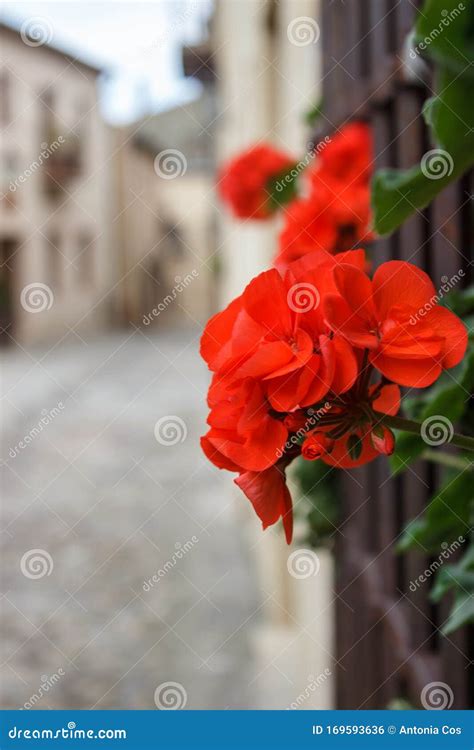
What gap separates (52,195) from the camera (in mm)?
20281

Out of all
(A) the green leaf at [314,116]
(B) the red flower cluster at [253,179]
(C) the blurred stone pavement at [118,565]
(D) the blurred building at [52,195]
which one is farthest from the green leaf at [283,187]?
(D) the blurred building at [52,195]

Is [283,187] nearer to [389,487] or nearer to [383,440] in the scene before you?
[389,487]

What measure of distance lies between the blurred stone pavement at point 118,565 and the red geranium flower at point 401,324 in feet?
4.89

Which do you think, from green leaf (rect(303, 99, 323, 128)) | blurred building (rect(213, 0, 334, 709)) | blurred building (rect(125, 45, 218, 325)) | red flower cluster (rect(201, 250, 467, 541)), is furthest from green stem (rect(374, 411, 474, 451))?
blurred building (rect(125, 45, 218, 325))

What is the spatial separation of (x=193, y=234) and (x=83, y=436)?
60.7 feet

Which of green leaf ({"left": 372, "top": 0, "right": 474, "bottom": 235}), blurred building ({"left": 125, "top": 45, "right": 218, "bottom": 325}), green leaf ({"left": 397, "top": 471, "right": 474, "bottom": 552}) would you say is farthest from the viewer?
blurred building ({"left": 125, "top": 45, "right": 218, "bottom": 325})

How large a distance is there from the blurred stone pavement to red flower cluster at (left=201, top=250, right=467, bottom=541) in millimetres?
1475

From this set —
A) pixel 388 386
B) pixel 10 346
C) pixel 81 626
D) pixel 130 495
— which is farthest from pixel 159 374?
pixel 388 386

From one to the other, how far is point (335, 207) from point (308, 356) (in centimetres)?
83

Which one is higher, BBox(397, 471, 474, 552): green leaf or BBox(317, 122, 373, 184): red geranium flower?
BBox(317, 122, 373, 184): red geranium flower

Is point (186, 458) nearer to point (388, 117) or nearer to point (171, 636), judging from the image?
point (171, 636)

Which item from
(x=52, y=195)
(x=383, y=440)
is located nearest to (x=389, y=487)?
(x=383, y=440)

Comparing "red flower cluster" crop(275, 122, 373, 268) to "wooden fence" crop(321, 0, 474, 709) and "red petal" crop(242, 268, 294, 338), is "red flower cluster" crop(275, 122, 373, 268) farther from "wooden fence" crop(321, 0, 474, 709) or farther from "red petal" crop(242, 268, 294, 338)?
"red petal" crop(242, 268, 294, 338)

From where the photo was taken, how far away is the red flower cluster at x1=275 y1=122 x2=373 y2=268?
48.1 inches
